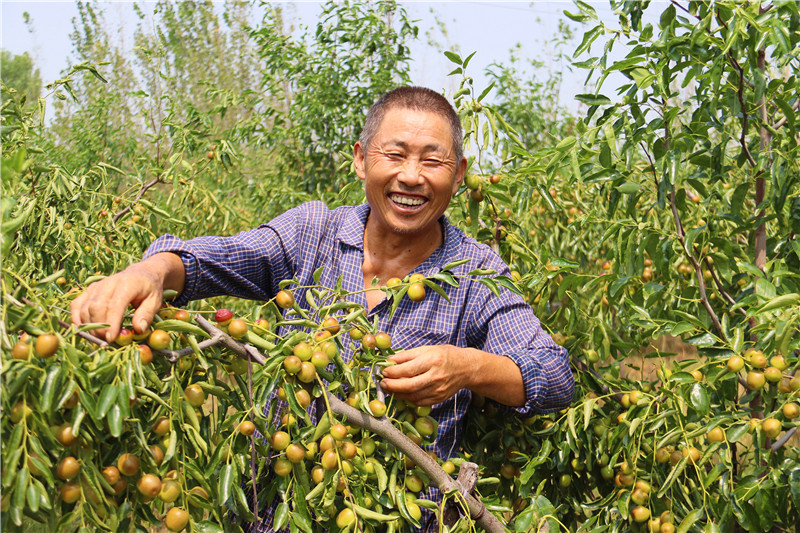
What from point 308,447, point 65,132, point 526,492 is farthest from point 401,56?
point 65,132

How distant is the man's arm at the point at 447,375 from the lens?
1.42 metres

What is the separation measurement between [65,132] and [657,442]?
21.9ft

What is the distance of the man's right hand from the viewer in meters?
1.11

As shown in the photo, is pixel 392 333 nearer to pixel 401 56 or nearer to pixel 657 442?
pixel 657 442

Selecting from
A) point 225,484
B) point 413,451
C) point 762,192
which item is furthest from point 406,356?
point 762,192

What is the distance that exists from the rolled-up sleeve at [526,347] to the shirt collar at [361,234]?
Result: 0.15m

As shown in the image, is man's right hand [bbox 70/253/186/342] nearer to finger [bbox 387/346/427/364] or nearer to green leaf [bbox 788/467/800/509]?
finger [bbox 387/346/427/364]

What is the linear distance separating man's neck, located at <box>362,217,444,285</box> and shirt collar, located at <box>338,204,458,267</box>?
30 millimetres

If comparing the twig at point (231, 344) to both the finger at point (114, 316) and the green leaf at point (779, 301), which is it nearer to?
the finger at point (114, 316)

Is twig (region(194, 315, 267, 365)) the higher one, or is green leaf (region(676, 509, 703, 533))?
twig (region(194, 315, 267, 365))

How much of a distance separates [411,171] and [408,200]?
70mm

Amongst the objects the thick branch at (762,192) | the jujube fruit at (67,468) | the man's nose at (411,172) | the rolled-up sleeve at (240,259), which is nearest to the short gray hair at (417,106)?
the man's nose at (411,172)

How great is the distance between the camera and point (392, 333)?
1.74m

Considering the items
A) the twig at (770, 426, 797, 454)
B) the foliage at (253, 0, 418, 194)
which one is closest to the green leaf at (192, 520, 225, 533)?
the twig at (770, 426, 797, 454)
